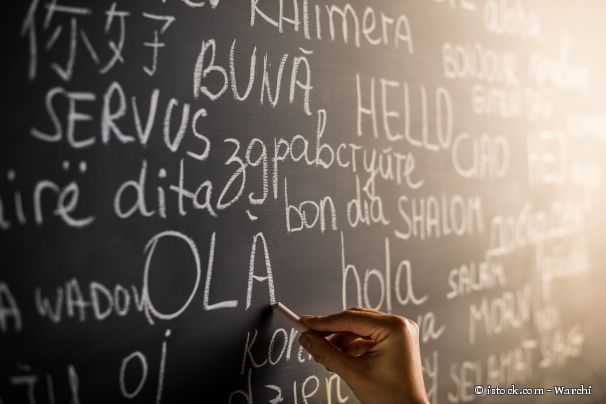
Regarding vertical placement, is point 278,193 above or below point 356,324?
above

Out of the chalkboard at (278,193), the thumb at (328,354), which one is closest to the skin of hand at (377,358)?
the thumb at (328,354)

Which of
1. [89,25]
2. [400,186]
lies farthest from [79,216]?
[400,186]

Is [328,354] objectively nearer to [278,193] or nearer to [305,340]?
[305,340]

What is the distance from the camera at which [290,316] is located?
1.18 m

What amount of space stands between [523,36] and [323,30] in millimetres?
834

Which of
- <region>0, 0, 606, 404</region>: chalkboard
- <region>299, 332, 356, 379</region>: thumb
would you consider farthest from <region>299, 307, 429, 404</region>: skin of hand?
<region>0, 0, 606, 404</region>: chalkboard

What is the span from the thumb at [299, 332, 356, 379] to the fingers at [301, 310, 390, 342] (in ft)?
0.07

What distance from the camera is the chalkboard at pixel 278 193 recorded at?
93 centimetres

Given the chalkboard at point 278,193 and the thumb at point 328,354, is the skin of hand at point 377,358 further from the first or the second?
the chalkboard at point 278,193

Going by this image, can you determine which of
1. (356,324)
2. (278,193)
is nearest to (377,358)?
(356,324)

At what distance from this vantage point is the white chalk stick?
1.17m

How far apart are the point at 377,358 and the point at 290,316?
0.19 m

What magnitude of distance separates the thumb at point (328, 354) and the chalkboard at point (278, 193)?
0.26ft

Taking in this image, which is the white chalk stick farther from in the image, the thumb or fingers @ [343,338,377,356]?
fingers @ [343,338,377,356]
